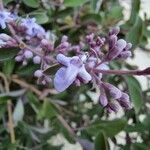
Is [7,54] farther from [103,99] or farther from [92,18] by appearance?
[92,18]

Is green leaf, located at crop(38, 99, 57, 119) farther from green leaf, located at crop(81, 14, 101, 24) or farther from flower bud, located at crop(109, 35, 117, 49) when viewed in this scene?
flower bud, located at crop(109, 35, 117, 49)

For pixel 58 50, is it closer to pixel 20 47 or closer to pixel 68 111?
pixel 20 47

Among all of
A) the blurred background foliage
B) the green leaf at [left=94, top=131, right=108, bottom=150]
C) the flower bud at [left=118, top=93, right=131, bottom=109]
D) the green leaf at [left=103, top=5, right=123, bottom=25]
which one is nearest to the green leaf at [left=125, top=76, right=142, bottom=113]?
the blurred background foliage

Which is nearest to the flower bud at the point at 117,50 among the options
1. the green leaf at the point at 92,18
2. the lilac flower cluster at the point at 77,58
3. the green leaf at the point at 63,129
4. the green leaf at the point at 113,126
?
the lilac flower cluster at the point at 77,58

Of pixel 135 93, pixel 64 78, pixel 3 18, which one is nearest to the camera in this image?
pixel 64 78

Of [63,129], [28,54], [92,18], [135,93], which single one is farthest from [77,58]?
[92,18]

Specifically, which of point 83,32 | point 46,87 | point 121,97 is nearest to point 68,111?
point 46,87
